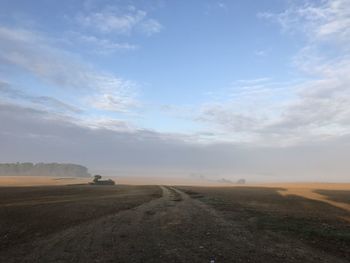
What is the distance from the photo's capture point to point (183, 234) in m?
20.7

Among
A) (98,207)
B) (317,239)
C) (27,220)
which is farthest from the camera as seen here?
(98,207)

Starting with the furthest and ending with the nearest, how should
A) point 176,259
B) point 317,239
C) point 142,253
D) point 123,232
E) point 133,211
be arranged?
point 133,211
point 123,232
point 317,239
point 142,253
point 176,259

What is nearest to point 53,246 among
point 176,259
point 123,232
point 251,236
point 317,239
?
point 123,232

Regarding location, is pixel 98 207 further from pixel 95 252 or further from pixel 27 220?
pixel 95 252

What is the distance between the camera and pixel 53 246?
18.3 meters

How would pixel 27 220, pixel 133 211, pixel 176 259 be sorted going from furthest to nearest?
pixel 133 211
pixel 27 220
pixel 176 259

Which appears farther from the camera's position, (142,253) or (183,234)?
(183,234)

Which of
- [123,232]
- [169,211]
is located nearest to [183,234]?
[123,232]

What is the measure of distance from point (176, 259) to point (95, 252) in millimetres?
4028

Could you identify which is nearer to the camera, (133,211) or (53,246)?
(53,246)

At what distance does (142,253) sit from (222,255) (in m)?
3.61

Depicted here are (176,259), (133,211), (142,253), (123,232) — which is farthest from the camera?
(133,211)

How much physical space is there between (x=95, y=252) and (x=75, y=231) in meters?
5.63

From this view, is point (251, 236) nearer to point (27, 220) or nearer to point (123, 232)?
point (123, 232)
